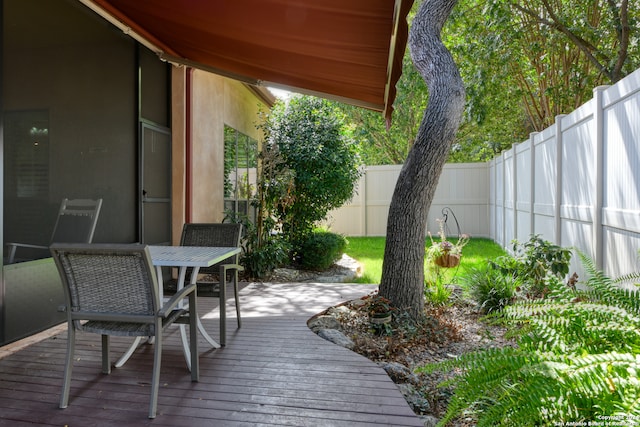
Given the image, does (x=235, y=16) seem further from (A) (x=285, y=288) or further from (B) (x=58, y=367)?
(A) (x=285, y=288)

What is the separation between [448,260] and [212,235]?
3292mm

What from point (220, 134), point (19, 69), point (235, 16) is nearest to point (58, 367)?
point (19, 69)

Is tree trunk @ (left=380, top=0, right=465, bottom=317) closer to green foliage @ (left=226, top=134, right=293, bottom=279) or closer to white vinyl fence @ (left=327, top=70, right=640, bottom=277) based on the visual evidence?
white vinyl fence @ (left=327, top=70, right=640, bottom=277)

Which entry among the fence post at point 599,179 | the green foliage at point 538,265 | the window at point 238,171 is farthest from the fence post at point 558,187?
the window at point 238,171

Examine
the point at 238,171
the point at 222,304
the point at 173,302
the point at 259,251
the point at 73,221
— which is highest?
the point at 238,171

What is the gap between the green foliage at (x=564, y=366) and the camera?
141 centimetres

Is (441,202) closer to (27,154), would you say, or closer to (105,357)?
(27,154)

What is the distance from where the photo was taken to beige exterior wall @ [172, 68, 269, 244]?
20.5 feet

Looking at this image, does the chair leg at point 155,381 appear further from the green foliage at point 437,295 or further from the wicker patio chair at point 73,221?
the green foliage at point 437,295

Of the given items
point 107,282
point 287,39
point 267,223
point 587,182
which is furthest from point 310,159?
point 107,282

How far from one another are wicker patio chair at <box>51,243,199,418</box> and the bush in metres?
5.59

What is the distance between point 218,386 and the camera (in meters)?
2.83

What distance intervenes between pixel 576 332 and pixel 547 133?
4.89 metres

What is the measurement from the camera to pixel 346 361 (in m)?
3.28
